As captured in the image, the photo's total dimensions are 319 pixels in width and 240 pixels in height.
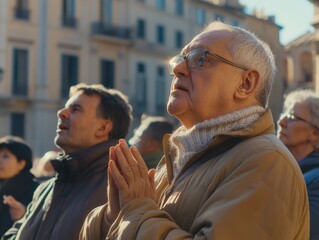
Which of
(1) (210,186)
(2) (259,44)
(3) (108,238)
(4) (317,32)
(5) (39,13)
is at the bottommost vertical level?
(3) (108,238)

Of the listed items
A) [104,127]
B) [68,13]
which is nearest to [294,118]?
[104,127]

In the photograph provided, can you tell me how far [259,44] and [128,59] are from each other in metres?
31.5

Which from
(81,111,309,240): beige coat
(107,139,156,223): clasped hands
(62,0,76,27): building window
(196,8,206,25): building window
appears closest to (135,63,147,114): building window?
(62,0,76,27): building window

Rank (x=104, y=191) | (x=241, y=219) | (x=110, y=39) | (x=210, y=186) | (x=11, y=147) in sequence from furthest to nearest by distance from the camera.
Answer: (x=110, y=39)
(x=11, y=147)
(x=104, y=191)
(x=210, y=186)
(x=241, y=219)

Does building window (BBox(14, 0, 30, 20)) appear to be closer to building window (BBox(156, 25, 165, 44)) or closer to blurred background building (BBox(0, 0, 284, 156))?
blurred background building (BBox(0, 0, 284, 156))

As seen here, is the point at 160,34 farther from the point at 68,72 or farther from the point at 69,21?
the point at 68,72

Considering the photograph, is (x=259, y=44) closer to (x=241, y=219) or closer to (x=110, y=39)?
(x=241, y=219)

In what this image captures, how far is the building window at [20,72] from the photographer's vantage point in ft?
93.9

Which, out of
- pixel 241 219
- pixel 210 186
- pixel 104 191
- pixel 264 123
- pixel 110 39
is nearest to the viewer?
pixel 241 219

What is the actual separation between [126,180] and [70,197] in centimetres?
142

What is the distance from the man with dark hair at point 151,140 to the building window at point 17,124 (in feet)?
77.1

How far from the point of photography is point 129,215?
85.2 inches

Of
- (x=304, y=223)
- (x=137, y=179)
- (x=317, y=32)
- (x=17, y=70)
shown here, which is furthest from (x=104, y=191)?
(x=17, y=70)

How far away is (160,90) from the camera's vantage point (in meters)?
35.9
